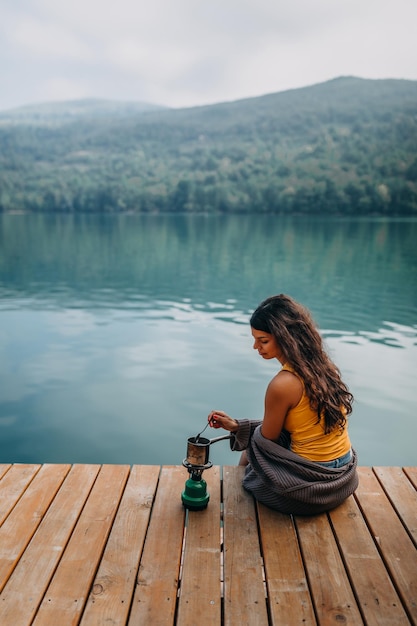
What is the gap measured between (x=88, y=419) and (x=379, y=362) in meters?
4.63

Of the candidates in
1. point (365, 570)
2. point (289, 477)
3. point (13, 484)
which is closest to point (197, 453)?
point (289, 477)

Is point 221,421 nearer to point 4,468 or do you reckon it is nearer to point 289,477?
point 289,477

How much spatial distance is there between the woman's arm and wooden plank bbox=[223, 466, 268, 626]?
517 millimetres

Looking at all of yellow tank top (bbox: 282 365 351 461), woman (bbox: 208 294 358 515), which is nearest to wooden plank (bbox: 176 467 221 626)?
woman (bbox: 208 294 358 515)

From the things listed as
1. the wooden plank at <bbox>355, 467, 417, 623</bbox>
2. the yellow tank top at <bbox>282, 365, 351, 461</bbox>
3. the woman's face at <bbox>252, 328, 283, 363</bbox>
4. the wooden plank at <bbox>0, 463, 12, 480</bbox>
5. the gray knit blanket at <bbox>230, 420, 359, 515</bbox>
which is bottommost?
the wooden plank at <bbox>0, 463, 12, 480</bbox>

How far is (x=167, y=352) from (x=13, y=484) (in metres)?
6.33

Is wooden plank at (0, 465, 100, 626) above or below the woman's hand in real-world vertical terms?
below

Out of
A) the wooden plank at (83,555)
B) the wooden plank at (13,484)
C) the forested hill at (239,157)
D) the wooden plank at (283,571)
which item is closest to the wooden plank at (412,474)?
the wooden plank at (283,571)

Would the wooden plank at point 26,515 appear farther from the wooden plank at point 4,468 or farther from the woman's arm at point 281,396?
the woman's arm at point 281,396

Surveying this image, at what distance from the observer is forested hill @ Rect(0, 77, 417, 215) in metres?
71.1

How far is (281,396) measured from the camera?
2.80 metres

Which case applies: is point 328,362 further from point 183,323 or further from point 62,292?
point 62,292

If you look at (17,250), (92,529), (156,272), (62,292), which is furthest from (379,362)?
(17,250)

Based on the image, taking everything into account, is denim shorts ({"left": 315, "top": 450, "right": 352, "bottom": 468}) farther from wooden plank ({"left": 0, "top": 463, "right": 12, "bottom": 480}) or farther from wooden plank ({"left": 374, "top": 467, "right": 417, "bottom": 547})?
wooden plank ({"left": 0, "top": 463, "right": 12, "bottom": 480})
